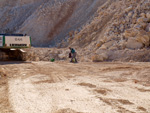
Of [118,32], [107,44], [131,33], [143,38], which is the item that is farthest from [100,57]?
[118,32]

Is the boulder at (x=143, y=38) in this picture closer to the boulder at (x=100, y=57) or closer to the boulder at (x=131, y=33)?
the boulder at (x=131, y=33)

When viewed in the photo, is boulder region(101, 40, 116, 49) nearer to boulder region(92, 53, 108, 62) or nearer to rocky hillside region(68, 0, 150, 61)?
rocky hillside region(68, 0, 150, 61)

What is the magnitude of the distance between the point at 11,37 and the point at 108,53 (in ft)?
→ 25.6

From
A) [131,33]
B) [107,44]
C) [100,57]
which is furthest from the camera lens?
[107,44]

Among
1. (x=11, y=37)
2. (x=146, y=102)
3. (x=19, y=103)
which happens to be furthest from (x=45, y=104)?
(x=11, y=37)

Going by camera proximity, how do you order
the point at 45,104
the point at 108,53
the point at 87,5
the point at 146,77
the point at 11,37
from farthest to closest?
the point at 87,5, the point at 11,37, the point at 108,53, the point at 146,77, the point at 45,104

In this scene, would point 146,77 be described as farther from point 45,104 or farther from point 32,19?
point 32,19

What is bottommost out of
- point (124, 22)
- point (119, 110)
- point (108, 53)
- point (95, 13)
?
point (119, 110)

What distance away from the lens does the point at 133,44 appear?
483 inches

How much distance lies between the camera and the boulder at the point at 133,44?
12118 millimetres

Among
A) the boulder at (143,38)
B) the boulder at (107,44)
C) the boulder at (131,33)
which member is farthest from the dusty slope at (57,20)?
the boulder at (143,38)

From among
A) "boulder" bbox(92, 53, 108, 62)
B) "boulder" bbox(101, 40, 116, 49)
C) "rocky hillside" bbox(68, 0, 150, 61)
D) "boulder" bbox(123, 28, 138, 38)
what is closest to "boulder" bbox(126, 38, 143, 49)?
"rocky hillside" bbox(68, 0, 150, 61)

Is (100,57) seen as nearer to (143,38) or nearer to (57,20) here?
(143,38)

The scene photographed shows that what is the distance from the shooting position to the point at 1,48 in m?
15.0
